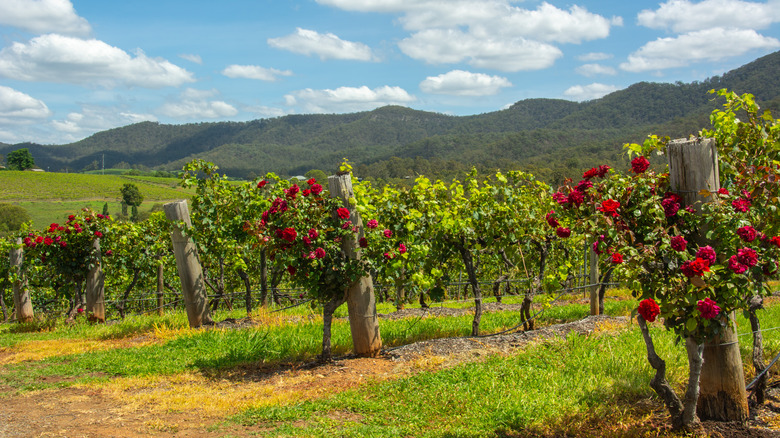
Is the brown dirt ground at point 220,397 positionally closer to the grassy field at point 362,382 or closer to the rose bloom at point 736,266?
the grassy field at point 362,382

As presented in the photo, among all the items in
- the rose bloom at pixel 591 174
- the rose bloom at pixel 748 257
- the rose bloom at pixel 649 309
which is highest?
the rose bloom at pixel 591 174

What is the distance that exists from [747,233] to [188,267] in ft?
25.2

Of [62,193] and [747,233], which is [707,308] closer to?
[747,233]

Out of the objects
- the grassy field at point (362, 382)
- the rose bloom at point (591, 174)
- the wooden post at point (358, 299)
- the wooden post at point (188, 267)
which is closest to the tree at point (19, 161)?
the wooden post at point (188, 267)

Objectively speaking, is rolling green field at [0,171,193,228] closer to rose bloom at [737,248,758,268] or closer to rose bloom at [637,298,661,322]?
rose bloom at [637,298,661,322]

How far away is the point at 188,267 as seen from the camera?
8.50 meters

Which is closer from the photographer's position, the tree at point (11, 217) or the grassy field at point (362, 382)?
the grassy field at point (362, 382)

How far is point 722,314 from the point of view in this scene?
3.27 metres

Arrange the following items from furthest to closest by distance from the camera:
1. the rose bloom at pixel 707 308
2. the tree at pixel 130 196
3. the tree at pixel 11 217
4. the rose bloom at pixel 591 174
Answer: the tree at pixel 130 196 → the tree at pixel 11 217 → the rose bloom at pixel 591 174 → the rose bloom at pixel 707 308

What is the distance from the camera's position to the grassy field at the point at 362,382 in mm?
4094

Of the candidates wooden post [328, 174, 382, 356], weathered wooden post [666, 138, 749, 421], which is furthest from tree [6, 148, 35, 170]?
weathered wooden post [666, 138, 749, 421]

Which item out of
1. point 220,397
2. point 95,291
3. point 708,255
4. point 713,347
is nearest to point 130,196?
point 95,291

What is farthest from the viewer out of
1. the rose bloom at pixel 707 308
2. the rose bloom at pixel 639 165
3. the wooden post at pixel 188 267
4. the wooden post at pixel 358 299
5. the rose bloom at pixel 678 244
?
the wooden post at pixel 188 267

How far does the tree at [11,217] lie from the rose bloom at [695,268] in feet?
188
